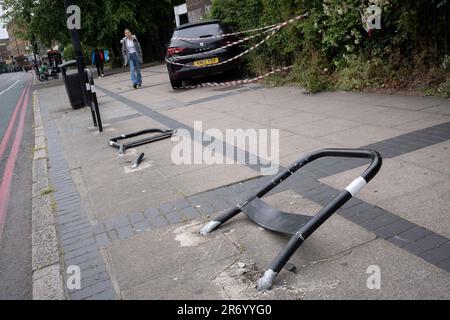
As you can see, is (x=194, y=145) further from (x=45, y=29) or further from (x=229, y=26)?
(x=45, y=29)

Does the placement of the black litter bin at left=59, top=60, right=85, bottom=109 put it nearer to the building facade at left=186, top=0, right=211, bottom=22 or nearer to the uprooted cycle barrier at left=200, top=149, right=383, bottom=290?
the uprooted cycle barrier at left=200, top=149, right=383, bottom=290

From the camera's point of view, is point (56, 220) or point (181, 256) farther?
point (56, 220)

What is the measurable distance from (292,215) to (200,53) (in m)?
9.69

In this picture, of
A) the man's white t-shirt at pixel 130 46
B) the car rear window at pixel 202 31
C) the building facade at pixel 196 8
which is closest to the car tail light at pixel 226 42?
the car rear window at pixel 202 31

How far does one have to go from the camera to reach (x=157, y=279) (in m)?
3.24

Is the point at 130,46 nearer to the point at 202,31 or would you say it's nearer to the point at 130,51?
the point at 130,51

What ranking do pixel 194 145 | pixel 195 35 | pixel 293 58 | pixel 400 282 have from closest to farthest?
1. pixel 400 282
2. pixel 194 145
3. pixel 293 58
4. pixel 195 35

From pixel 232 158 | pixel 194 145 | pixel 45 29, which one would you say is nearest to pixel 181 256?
pixel 232 158

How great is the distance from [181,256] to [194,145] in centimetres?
336

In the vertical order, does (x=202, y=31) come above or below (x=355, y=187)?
above

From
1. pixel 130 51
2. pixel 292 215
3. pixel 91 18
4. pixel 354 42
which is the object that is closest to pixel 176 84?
pixel 130 51

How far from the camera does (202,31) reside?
513 inches

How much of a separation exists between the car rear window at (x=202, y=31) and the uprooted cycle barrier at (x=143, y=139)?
566 cm

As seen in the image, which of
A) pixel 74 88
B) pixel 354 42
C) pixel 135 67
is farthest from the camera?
pixel 135 67
